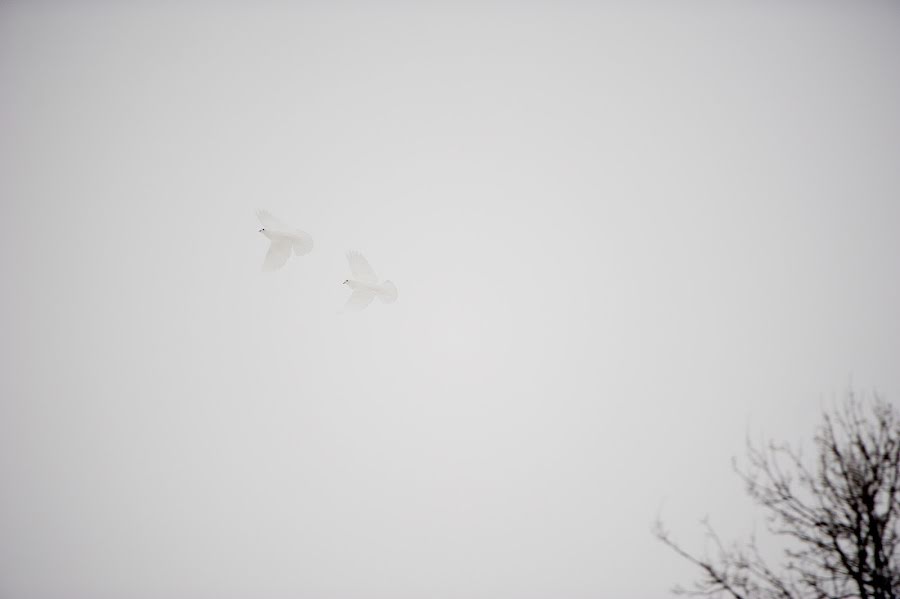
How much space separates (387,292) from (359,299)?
1.00m

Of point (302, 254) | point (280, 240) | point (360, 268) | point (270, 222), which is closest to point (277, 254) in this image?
point (280, 240)

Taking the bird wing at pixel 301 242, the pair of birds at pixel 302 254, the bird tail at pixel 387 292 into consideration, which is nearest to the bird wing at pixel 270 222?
the pair of birds at pixel 302 254

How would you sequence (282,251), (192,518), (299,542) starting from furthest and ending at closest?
(192,518)
(299,542)
(282,251)

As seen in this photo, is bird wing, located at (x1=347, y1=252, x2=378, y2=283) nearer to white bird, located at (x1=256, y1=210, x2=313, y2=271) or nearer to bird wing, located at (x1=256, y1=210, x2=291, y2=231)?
white bird, located at (x1=256, y1=210, x2=313, y2=271)

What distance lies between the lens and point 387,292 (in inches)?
448

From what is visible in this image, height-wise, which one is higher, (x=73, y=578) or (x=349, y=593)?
(x=349, y=593)

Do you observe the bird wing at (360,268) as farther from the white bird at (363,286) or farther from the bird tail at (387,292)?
the bird tail at (387,292)

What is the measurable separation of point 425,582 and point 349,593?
14426 mm

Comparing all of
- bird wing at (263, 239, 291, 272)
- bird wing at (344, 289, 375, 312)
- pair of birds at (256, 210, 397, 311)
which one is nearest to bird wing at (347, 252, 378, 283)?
pair of birds at (256, 210, 397, 311)

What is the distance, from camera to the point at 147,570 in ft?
192

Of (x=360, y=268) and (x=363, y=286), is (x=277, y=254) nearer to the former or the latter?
(x=360, y=268)

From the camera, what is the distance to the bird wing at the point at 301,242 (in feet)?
35.5

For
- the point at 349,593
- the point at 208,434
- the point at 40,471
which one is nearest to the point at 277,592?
the point at 349,593

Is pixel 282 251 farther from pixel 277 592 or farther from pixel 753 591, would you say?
pixel 277 592
